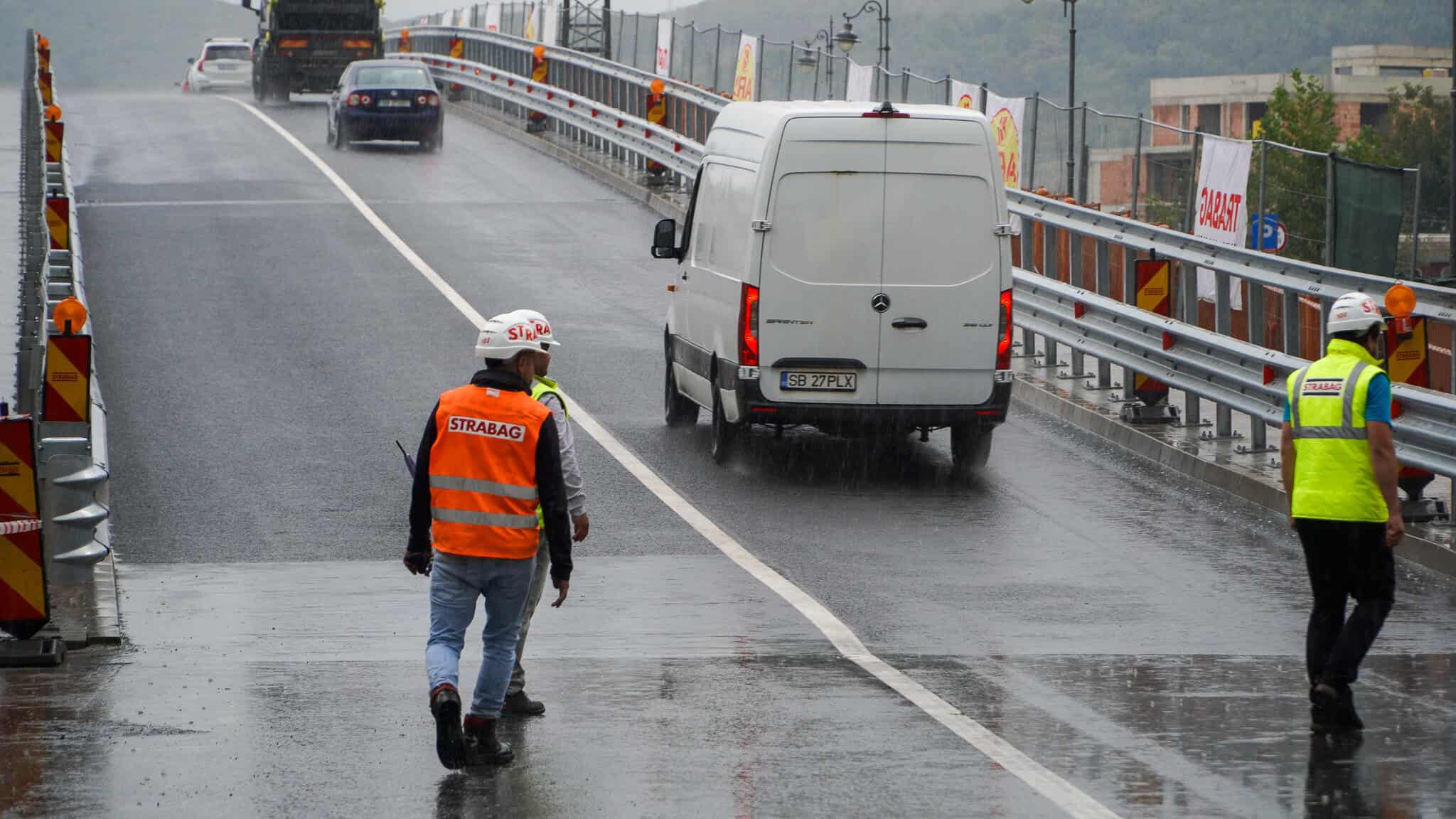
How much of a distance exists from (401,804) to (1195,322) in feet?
34.7

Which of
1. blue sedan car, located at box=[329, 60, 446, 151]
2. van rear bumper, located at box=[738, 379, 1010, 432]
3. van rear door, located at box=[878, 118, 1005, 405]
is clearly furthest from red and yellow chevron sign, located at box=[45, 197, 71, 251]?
blue sedan car, located at box=[329, 60, 446, 151]

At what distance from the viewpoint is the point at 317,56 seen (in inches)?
1880

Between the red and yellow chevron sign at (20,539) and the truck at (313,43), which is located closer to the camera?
the red and yellow chevron sign at (20,539)

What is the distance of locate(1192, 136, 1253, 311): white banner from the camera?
1986 cm

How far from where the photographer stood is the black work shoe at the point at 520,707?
27.1 feet

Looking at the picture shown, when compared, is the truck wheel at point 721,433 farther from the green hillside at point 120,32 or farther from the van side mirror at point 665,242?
the green hillside at point 120,32

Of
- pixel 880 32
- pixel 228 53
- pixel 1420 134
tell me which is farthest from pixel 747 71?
pixel 1420 134

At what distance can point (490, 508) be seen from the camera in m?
7.50

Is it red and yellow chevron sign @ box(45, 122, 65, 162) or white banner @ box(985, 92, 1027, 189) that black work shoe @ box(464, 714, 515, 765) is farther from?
red and yellow chevron sign @ box(45, 122, 65, 162)

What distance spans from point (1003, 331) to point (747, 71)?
67.8 ft

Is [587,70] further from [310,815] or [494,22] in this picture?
[310,815]

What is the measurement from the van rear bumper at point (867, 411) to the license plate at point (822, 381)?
0.11 meters

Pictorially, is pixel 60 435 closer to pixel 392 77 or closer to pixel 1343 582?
pixel 1343 582

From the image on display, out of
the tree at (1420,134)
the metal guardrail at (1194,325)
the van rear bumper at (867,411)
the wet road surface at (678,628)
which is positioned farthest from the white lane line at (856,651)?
the tree at (1420,134)
